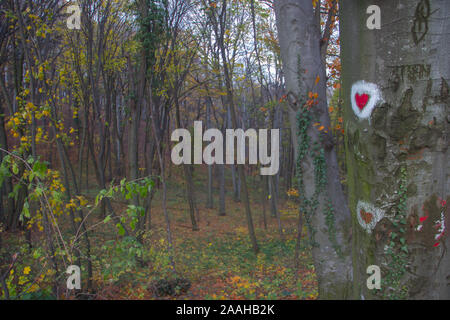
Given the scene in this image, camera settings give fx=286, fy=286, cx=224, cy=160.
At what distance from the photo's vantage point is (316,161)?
295cm

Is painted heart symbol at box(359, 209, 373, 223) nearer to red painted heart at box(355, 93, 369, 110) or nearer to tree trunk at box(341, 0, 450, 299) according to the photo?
tree trunk at box(341, 0, 450, 299)

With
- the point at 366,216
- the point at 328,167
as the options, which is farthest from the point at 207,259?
the point at 366,216

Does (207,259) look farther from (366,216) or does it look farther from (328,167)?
(366,216)

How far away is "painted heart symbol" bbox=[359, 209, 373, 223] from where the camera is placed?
55.7 inches

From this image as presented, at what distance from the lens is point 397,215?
133 cm

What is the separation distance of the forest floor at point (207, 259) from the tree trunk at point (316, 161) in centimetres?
141

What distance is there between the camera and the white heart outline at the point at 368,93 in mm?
1353

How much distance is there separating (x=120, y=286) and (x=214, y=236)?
655 centimetres

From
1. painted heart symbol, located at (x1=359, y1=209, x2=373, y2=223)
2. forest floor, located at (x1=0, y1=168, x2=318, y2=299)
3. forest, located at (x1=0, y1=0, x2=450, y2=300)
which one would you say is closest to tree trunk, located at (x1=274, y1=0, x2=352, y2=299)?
forest, located at (x1=0, y1=0, x2=450, y2=300)

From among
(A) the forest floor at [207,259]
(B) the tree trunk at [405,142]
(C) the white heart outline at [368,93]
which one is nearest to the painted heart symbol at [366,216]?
(B) the tree trunk at [405,142]

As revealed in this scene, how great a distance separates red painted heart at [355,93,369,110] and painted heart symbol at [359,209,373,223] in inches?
20.5

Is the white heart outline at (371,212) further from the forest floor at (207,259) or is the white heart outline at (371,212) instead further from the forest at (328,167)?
the forest floor at (207,259)

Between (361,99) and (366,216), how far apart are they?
58 centimetres
